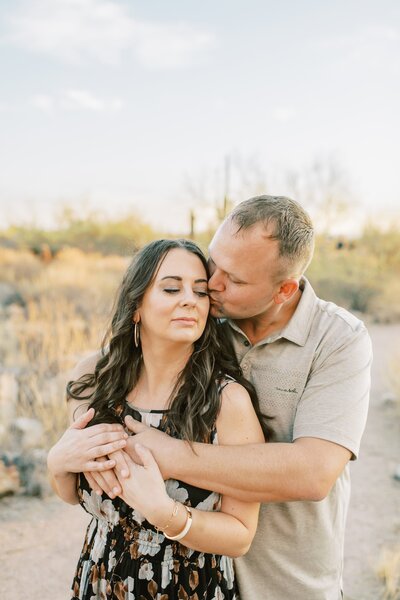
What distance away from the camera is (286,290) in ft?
7.27

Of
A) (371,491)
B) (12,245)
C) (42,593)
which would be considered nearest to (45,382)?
(42,593)

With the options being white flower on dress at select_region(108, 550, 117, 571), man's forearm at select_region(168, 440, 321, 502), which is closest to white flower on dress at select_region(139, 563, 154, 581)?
white flower on dress at select_region(108, 550, 117, 571)

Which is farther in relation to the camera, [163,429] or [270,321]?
[270,321]

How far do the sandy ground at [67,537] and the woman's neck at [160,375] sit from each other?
2.18 m

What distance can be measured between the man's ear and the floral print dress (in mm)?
575

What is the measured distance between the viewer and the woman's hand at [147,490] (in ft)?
5.78

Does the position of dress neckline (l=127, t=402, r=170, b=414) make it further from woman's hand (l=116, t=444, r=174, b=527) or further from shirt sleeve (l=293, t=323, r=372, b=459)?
shirt sleeve (l=293, t=323, r=372, b=459)

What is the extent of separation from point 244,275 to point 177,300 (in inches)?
11.3

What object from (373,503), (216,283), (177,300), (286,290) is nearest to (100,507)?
(177,300)

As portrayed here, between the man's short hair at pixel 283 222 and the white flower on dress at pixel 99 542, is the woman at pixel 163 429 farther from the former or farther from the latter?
the man's short hair at pixel 283 222

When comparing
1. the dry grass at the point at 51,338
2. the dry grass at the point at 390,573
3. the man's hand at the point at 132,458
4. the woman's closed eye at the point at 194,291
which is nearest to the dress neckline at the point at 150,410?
the man's hand at the point at 132,458

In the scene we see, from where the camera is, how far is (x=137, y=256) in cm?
220

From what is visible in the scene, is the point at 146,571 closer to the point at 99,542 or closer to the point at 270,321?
the point at 99,542

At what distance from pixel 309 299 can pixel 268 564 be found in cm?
99
